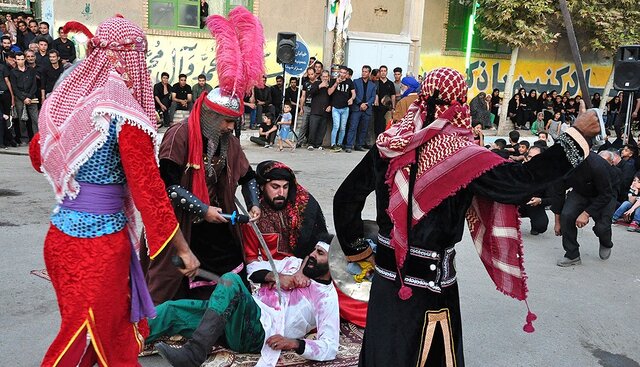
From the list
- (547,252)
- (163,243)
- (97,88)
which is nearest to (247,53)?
(97,88)

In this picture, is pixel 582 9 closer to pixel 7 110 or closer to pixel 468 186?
pixel 7 110

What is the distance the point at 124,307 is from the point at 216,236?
1.56 m

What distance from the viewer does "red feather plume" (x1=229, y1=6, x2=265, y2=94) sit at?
423 centimetres

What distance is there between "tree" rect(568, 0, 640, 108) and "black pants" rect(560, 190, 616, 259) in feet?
49.6

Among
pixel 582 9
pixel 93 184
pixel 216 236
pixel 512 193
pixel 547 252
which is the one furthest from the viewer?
pixel 582 9

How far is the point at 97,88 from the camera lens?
108 inches

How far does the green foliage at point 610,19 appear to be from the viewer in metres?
20.6

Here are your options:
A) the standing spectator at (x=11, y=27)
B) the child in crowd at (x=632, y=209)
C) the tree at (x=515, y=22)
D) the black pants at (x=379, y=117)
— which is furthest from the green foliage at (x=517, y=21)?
the standing spectator at (x=11, y=27)

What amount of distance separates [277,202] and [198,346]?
1.27 metres

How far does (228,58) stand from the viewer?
413cm

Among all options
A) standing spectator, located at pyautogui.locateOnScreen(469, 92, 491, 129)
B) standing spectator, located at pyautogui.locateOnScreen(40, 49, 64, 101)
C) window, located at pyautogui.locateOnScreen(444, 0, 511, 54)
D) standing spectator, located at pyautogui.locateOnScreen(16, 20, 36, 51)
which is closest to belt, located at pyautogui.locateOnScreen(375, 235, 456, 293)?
standing spectator, located at pyautogui.locateOnScreen(40, 49, 64, 101)

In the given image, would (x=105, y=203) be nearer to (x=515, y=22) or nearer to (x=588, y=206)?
(x=588, y=206)

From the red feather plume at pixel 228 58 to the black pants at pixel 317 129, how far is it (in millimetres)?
10470

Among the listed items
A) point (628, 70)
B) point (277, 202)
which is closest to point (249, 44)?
point (277, 202)
